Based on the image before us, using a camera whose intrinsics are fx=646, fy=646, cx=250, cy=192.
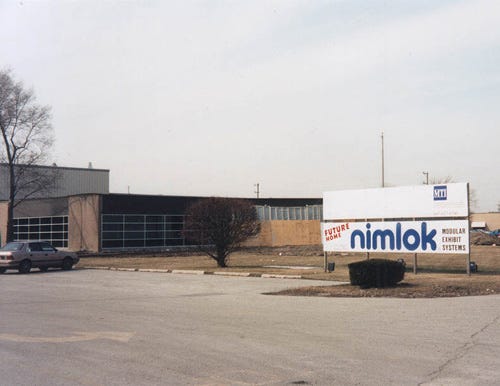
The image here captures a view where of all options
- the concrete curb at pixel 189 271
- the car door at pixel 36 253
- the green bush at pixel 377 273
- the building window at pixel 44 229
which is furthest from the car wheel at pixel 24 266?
the building window at pixel 44 229

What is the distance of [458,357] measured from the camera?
29.7 feet

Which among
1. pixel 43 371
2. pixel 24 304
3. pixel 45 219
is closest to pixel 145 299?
pixel 24 304

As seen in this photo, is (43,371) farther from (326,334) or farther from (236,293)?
(236,293)

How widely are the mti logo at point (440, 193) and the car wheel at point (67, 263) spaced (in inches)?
743

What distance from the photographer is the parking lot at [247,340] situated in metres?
8.08

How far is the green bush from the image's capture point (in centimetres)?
1952

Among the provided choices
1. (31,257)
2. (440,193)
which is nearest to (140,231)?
(31,257)

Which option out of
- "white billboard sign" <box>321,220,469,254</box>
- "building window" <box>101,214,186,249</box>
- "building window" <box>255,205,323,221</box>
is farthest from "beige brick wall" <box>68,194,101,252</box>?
"white billboard sign" <box>321,220,469,254</box>

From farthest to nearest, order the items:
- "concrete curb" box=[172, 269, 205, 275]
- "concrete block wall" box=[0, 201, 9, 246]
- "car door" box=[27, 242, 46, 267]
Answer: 1. "concrete block wall" box=[0, 201, 9, 246]
2. "car door" box=[27, 242, 46, 267]
3. "concrete curb" box=[172, 269, 205, 275]

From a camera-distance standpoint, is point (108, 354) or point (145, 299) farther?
point (145, 299)

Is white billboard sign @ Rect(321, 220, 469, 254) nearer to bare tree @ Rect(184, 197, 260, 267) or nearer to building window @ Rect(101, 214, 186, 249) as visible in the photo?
bare tree @ Rect(184, 197, 260, 267)

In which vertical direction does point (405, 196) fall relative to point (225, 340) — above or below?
above

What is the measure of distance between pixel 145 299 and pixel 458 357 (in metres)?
10.5

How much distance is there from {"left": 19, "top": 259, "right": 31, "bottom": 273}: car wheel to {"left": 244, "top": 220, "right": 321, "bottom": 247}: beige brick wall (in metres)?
29.2
